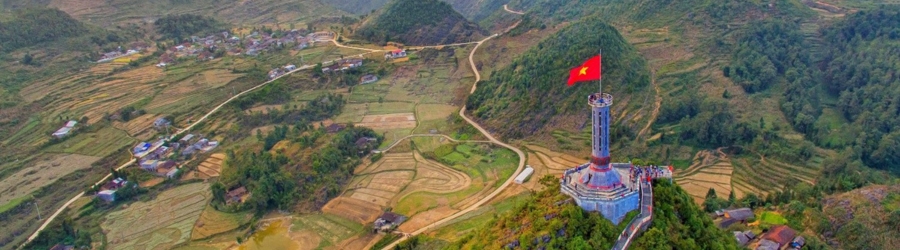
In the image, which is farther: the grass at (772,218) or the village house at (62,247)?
the village house at (62,247)

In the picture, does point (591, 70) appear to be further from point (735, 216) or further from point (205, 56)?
point (205, 56)

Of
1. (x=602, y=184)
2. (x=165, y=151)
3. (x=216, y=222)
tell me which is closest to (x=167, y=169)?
(x=165, y=151)

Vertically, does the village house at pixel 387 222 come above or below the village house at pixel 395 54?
below

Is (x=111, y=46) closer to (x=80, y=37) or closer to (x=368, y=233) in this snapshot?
(x=80, y=37)

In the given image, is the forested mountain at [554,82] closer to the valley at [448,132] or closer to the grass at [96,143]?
the valley at [448,132]

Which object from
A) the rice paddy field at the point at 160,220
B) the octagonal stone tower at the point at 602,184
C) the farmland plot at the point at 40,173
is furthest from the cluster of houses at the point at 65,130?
the octagonal stone tower at the point at 602,184

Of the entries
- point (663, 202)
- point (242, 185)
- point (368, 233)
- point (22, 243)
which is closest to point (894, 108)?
point (663, 202)
